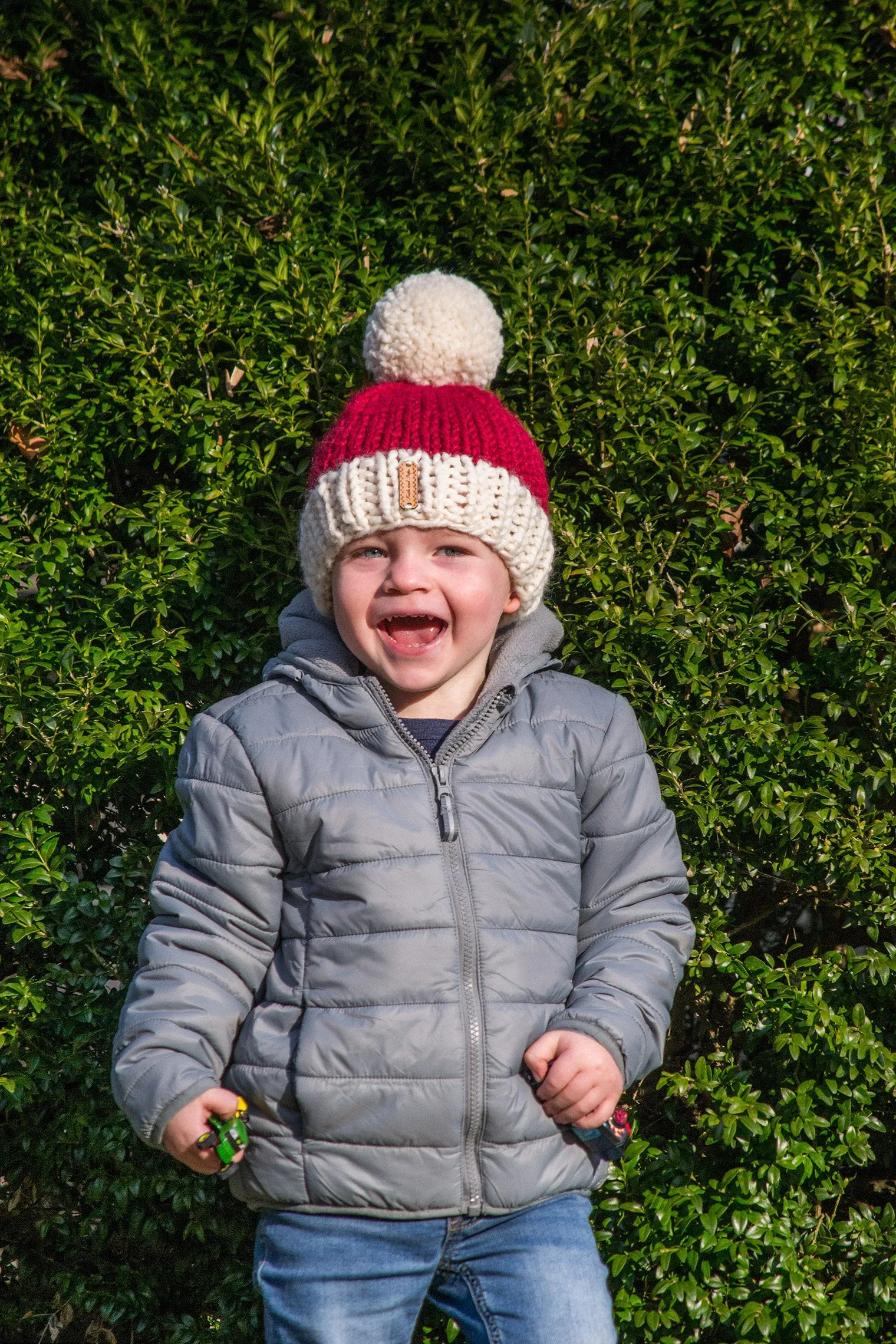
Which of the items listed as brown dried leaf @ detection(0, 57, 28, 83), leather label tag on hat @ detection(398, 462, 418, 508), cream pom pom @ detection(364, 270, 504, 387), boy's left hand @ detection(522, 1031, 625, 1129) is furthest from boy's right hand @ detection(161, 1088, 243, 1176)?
brown dried leaf @ detection(0, 57, 28, 83)

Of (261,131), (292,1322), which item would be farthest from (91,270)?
(292,1322)

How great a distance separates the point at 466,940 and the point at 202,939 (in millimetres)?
490

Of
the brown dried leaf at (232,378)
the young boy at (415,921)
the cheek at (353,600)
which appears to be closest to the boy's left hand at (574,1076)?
the young boy at (415,921)

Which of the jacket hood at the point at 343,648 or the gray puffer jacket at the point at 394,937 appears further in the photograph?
the jacket hood at the point at 343,648

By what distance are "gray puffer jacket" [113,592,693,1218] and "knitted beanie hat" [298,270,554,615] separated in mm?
254

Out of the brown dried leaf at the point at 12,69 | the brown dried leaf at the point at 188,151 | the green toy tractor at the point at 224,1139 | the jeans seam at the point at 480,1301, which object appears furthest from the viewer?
the brown dried leaf at the point at 12,69

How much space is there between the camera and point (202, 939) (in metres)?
2.23

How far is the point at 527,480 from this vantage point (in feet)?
8.12

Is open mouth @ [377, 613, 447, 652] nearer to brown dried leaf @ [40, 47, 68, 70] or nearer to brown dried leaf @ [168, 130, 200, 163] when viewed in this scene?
brown dried leaf @ [168, 130, 200, 163]

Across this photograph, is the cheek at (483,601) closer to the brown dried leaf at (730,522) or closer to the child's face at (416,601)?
the child's face at (416,601)

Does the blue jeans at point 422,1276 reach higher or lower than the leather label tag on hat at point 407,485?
lower

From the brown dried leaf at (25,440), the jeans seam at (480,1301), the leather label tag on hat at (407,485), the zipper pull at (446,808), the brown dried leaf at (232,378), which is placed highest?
the leather label tag on hat at (407,485)

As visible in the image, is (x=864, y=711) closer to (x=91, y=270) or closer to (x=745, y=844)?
(x=745, y=844)

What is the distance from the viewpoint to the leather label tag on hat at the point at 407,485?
229cm
